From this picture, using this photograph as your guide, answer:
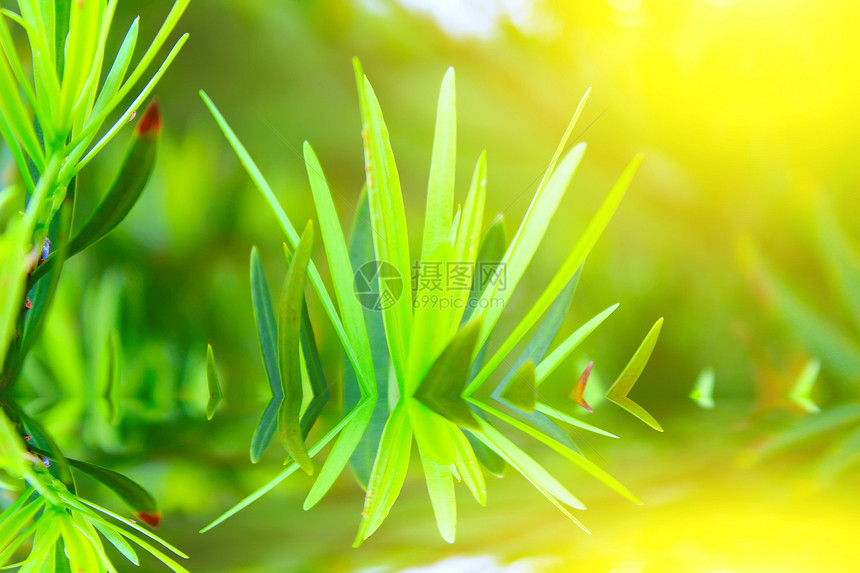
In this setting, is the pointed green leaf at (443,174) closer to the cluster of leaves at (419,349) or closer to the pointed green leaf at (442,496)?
the cluster of leaves at (419,349)

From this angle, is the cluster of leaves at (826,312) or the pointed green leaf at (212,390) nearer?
the pointed green leaf at (212,390)

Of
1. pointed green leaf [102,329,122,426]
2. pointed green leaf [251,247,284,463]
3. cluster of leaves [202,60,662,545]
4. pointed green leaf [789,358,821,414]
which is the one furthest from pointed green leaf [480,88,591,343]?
pointed green leaf [789,358,821,414]

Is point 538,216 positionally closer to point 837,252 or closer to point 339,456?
point 339,456

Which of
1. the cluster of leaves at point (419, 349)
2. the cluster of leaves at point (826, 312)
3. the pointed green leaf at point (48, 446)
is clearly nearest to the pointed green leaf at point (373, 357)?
the cluster of leaves at point (419, 349)

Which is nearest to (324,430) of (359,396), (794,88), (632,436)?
(359,396)

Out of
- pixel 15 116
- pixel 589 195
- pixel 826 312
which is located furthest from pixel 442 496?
pixel 826 312

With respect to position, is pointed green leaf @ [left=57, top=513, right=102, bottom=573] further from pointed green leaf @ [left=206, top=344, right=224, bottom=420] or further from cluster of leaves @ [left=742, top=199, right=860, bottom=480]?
cluster of leaves @ [left=742, top=199, right=860, bottom=480]

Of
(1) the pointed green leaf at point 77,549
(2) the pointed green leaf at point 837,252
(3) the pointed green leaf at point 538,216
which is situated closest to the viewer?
(1) the pointed green leaf at point 77,549
